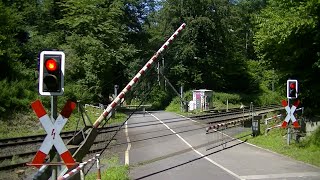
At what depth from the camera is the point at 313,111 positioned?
78.5 feet

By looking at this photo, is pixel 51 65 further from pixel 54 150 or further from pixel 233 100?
pixel 233 100

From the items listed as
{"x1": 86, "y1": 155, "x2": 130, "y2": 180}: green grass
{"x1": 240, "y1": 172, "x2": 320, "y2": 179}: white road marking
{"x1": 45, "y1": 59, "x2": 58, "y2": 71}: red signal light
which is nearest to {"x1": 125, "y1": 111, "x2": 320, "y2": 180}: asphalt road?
{"x1": 240, "y1": 172, "x2": 320, "y2": 179}: white road marking

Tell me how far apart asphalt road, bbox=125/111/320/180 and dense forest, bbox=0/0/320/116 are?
2.67 metres

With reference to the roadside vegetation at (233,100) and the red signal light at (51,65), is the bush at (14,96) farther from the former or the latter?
the roadside vegetation at (233,100)

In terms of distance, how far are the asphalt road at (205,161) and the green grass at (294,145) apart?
1.72 ft

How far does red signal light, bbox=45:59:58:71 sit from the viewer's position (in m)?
7.01

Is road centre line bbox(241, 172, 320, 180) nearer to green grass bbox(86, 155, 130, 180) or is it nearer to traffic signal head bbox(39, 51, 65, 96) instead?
green grass bbox(86, 155, 130, 180)

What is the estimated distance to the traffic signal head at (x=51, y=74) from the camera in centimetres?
699

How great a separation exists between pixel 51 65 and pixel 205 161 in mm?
9673

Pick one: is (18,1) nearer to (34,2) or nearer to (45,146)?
(34,2)

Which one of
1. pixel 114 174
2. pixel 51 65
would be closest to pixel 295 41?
pixel 114 174

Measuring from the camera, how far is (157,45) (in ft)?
212

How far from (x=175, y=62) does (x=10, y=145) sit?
4320cm

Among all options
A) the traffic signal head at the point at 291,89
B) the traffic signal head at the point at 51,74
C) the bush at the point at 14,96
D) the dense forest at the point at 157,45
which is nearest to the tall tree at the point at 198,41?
the dense forest at the point at 157,45
